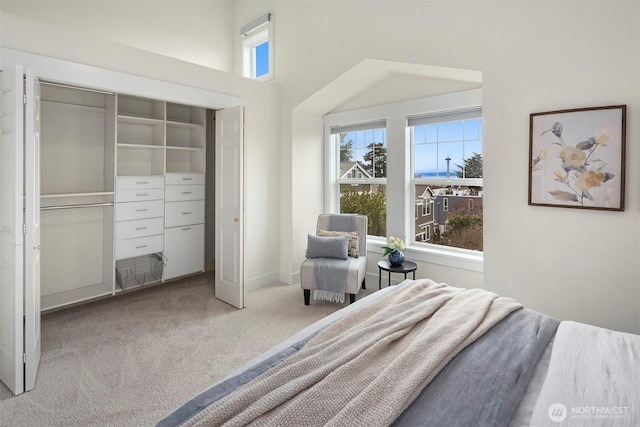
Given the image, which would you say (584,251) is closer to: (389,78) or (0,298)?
(389,78)

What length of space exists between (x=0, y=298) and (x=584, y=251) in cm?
404

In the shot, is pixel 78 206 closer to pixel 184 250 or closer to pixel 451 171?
pixel 184 250

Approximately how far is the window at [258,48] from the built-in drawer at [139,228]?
7.68 feet

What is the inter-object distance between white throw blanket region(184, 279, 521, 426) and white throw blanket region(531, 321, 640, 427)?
0.30 meters

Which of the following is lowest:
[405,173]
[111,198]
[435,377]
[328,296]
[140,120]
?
[328,296]

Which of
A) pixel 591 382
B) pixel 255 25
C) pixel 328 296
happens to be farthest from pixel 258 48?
pixel 591 382

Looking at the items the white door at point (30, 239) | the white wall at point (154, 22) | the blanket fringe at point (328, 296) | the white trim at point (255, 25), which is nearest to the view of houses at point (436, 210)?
the blanket fringe at point (328, 296)

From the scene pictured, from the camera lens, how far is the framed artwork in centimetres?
239

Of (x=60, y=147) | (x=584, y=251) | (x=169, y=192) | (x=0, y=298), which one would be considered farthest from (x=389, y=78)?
(x=0, y=298)

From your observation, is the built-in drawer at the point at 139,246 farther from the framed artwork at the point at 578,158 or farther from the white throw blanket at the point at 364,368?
the framed artwork at the point at 578,158

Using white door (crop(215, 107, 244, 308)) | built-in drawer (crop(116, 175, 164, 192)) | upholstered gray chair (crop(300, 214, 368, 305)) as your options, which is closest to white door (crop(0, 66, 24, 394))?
built-in drawer (crop(116, 175, 164, 192))

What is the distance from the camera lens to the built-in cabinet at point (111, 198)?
139 inches

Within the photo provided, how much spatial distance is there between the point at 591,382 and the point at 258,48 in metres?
5.15

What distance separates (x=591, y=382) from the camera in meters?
1.24
